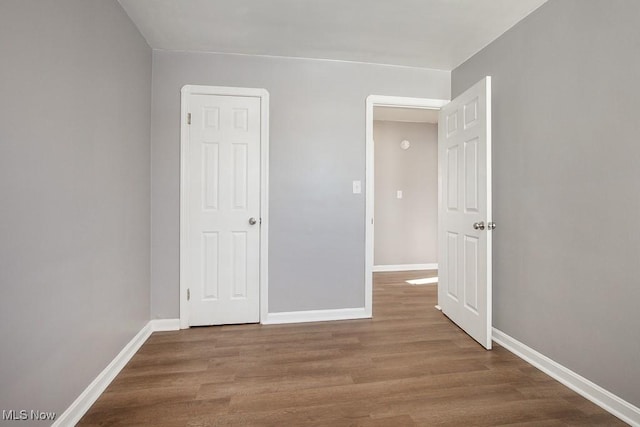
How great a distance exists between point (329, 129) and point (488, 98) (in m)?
1.27

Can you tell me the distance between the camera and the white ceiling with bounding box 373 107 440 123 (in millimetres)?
4078

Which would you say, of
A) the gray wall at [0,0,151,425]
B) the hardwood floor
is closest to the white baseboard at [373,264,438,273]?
the hardwood floor

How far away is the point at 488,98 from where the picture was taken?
2004 millimetres

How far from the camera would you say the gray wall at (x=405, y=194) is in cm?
456

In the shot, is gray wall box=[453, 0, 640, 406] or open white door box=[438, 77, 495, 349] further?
open white door box=[438, 77, 495, 349]

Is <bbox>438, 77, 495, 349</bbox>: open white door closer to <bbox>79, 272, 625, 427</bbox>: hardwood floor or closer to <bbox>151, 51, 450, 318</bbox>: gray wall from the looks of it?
<bbox>79, 272, 625, 427</bbox>: hardwood floor

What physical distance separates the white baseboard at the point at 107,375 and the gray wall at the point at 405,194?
3154 mm

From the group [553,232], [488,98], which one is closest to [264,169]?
[488,98]

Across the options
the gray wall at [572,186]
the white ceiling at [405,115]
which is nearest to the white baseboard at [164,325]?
the gray wall at [572,186]

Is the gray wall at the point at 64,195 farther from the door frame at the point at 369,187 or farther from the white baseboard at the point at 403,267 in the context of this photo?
the white baseboard at the point at 403,267

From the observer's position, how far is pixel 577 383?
1620 millimetres

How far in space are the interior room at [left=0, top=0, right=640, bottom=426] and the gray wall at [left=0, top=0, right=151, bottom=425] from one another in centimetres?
1

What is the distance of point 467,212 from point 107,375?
274 cm

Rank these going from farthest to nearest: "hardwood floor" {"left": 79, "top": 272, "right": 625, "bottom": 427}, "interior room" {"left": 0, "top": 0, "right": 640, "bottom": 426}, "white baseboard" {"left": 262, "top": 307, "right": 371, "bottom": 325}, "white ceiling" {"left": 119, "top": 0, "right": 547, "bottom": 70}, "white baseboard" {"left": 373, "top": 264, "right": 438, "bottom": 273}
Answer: "white baseboard" {"left": 373, "top": 264, "right": 438, "bottom": 273}
"white baseboard" {"left": 262, "top": 307, "right": 371, "bottom": 325}
"white ceiling" {"left": 119, "top": 0, "right": 547, "bottom": 70}
"hardwood floor" {"left": 79, "top": 272, "right": 625, "bottom": 427}
"interior room" {"left": 0, "top": 0, "right": 640, "bottom": 426}
